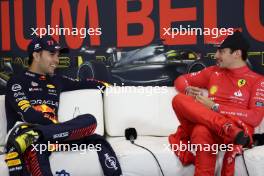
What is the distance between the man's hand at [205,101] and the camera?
265cm

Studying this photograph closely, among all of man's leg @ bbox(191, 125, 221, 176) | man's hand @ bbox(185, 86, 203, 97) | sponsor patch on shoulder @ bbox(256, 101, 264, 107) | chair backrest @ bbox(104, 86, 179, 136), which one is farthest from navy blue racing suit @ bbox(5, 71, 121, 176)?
sponsor patch on shoulder @ bbox(256, 101, 264, 107)

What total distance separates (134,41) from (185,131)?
3.40 feet

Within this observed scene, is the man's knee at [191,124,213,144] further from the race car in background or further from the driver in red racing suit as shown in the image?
the race car in background

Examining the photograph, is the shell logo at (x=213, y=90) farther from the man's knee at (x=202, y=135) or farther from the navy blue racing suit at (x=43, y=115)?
the navy blue racing suit at (x=43, y=115)

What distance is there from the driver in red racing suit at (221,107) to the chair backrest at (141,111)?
0.19 meters

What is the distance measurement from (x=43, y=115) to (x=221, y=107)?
1227 mm

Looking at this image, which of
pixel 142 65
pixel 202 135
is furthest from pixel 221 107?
pixel 142 65

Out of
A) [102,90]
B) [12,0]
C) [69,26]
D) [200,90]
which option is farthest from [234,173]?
[12,0]

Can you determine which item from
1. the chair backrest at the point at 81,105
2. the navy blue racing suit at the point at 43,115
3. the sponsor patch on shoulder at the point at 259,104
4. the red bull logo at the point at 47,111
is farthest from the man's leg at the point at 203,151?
the red bull logo at the point at 47,111

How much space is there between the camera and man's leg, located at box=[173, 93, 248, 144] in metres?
2.32

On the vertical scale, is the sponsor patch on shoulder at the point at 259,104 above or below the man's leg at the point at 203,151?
above

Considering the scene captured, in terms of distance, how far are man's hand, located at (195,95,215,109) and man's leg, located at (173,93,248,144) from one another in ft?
0.40

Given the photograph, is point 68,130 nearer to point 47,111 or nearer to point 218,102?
point 47,111

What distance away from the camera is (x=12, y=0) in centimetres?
349
